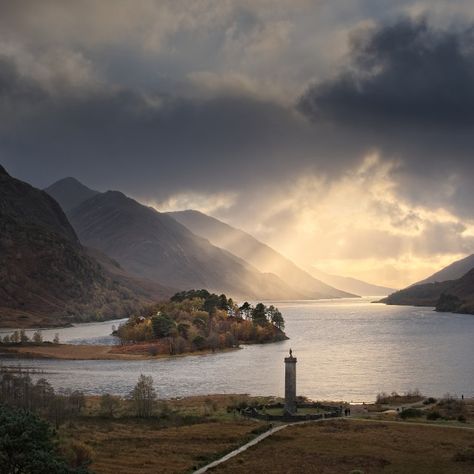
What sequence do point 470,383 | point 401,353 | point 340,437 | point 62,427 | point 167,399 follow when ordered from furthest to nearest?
point 401,353
point 470,383
point 167,399
point 62,427
point 340,437

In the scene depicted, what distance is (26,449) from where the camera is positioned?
130ft

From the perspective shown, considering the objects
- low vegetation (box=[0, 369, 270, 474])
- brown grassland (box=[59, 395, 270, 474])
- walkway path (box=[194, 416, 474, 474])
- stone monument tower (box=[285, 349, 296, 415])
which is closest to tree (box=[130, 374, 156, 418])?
low vegetation (box=[0, 369, 270, 474])

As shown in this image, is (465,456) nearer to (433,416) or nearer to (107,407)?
(433,416)

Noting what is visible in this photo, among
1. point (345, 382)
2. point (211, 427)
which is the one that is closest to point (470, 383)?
point (345, 382)

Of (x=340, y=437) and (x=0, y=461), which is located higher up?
(x=0, y=461)

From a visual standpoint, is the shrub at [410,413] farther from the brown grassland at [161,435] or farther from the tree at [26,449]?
the tree at [26,449]

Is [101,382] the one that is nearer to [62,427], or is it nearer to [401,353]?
[62,427]

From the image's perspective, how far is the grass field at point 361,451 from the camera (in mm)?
63125

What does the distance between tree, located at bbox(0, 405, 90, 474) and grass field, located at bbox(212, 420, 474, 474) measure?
25332mm

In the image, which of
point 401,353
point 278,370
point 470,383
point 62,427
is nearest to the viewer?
point 62,427

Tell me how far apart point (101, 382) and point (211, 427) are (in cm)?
6681

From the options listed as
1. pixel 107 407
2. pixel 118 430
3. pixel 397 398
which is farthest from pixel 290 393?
pixel 397 398

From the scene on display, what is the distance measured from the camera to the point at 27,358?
199 metres

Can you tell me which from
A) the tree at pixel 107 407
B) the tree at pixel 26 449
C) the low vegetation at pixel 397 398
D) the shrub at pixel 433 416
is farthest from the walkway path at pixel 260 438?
the tree at pixel 107 407
